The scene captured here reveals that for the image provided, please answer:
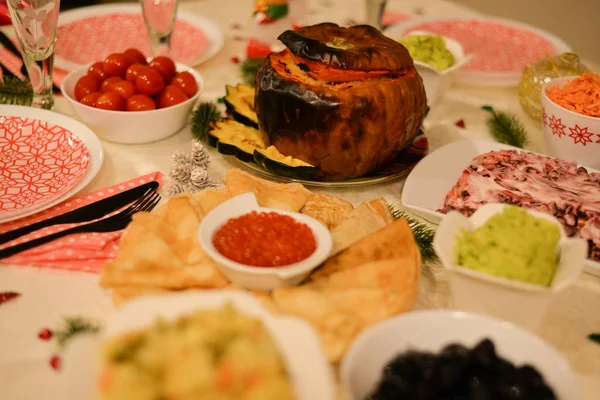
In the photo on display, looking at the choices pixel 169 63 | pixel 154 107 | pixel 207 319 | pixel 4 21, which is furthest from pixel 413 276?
pixel 4 21

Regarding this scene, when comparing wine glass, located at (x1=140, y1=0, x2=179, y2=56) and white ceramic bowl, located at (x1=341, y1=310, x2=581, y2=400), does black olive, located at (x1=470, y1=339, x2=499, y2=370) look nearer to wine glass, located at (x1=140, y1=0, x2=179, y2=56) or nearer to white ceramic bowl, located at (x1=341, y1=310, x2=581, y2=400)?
white ceramic bowl, located at (x1=341, y1=310, x2=581, y2=400)

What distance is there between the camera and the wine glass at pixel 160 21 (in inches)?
86.7

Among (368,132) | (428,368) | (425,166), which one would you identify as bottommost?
(425,166)

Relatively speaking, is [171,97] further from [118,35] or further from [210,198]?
[118,35]

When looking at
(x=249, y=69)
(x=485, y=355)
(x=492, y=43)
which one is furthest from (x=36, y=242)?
(x=492, y=43)

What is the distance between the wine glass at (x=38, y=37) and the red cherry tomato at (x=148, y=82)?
1.01 feet

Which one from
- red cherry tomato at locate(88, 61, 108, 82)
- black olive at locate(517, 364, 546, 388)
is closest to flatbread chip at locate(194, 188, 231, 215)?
red cherry tomato at locate(88, 61, 108, 82)

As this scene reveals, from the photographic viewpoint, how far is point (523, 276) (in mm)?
1118

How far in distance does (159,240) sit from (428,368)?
2.11 feet

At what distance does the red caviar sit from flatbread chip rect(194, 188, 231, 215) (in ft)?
0.59

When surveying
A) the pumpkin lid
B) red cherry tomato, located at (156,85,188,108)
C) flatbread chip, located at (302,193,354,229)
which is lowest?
red cherry tomato, located at (156,85,188,108)

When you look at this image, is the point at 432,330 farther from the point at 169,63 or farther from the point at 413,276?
the point at 169,63

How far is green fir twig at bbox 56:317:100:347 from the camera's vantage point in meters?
1.14

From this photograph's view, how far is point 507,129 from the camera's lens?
2111 mm
